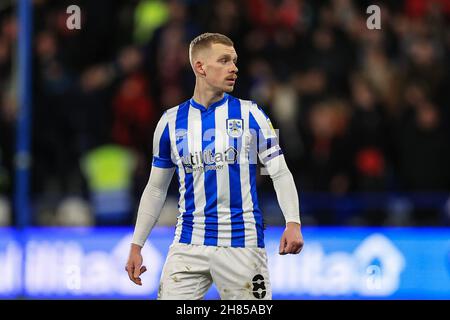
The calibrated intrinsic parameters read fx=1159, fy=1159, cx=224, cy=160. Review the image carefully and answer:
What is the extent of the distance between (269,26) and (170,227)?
2740mm

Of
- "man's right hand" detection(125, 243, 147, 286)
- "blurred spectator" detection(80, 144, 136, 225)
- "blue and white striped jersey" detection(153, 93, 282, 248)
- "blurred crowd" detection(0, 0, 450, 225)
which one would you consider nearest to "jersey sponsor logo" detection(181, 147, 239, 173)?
"blue and white striped jersey" detection(153, 93, 282, 248)

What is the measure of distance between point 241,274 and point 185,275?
0.28m

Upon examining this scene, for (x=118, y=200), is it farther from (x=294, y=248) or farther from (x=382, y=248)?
(x=294, y=248)

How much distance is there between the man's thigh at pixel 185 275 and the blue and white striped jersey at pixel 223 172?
0.07m

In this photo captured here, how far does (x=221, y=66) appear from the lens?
5785mm

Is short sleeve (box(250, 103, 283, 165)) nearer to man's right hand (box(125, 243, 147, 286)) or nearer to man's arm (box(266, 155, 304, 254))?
man's arm (box(266, 155, 304, 254))

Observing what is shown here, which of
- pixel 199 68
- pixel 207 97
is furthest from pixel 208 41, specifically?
pixel 207 97

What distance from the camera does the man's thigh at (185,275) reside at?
18.9 ft

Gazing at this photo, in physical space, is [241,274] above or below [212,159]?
below

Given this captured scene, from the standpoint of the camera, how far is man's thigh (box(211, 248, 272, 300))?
571cm

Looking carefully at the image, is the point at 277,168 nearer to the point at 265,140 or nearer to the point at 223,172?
the point at 265,140

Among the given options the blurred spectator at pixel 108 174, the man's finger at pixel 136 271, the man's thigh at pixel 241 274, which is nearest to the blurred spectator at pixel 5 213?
the blurred spectator at pixel 108 174

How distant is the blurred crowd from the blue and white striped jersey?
17.1ft

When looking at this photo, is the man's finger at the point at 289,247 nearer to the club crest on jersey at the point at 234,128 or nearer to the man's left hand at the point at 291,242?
the man's left hand at the point at 291,242
